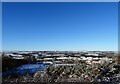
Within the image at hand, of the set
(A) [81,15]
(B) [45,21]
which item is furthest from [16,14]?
(A) [81,15]

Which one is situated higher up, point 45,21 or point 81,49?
point 45,21

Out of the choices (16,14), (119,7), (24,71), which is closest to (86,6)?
(119,7)

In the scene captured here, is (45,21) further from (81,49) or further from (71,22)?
(81,49)

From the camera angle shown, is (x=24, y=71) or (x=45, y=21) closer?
(x=24, y=71)

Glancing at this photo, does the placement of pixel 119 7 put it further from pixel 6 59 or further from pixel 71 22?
pixel 6 59

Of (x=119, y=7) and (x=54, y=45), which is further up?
(x=119, y=7)

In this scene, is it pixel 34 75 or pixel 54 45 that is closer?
pixel 34 75

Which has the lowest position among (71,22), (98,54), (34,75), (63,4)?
(34,75)

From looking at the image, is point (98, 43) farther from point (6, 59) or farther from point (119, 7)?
point (6, 59)
